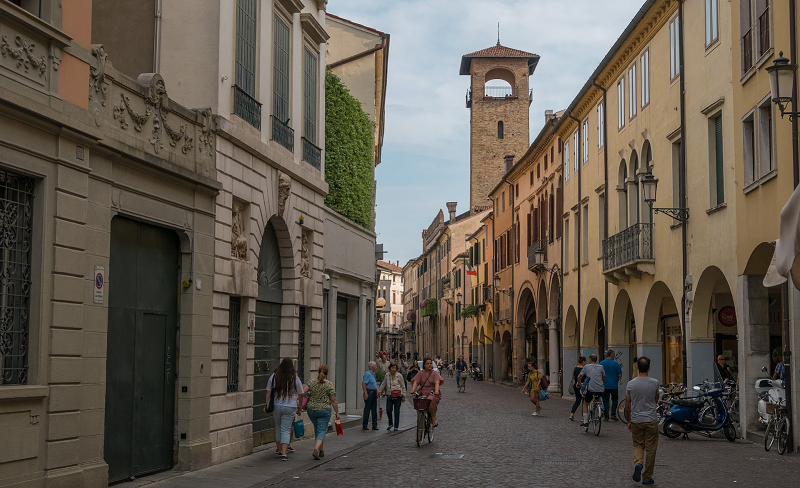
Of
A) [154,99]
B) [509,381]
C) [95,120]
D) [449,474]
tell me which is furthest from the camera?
[509,381]

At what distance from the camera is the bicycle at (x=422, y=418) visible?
1814 centimetres

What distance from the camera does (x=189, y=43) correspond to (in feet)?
48.1

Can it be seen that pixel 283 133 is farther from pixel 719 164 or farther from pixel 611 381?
pixel 611 381

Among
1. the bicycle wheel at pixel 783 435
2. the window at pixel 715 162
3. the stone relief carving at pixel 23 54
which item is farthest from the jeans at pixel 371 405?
the stone relief carving at pixel 23 54

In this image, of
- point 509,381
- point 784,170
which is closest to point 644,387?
point 784,170

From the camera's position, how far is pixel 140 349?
41.5ft

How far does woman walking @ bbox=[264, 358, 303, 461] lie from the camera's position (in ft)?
50.0

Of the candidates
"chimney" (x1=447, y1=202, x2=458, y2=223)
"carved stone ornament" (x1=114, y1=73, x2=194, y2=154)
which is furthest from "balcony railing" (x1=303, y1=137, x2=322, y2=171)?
"chimney" (x1=447, y1=202, x2=458, y2=223)

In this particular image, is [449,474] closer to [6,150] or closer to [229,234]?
[229,234]

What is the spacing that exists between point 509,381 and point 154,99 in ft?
151

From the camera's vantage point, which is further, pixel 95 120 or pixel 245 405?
pixel 245 405

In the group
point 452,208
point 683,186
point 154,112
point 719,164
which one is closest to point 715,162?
point 719,164

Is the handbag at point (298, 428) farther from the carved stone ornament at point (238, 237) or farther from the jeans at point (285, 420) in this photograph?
the carved stone ornament at point (238, 237)

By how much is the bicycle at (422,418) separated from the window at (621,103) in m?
14.9
